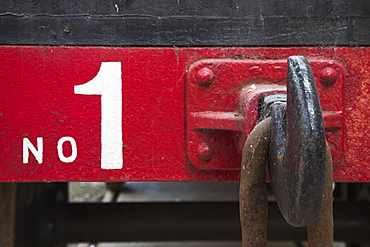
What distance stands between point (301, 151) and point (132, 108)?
0.48 m

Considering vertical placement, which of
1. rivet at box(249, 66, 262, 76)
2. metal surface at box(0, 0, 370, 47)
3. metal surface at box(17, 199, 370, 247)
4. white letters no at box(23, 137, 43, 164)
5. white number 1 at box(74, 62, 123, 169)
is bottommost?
metal surface at box(17, 199, 370, 247)

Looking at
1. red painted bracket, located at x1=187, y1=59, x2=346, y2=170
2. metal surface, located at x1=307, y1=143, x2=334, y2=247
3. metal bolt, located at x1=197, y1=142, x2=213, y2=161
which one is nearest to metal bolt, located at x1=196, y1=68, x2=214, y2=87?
red painted bracket, located at x1=187, y1=59, x2=346, y2=170

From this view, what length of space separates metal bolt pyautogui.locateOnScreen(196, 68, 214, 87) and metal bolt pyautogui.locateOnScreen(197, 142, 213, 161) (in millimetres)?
145

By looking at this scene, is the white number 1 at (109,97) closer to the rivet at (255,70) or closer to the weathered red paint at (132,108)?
the weathered red paint at (132,108)

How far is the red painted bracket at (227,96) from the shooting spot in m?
0.93

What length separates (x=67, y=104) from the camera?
→ 97 centimetres

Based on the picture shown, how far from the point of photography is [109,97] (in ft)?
3.16

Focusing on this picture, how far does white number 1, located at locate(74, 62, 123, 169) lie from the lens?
3.14 feet

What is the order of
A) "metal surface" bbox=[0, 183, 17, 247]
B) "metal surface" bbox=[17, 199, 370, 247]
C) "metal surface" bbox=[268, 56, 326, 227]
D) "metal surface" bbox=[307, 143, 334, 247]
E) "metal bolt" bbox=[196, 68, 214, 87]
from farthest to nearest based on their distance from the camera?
"metal surface" bbox=[17, 199, 370, 247], "metal surface" bbox=[0, 183, 17, 247], "metal bolt" bbox=[196, 68, 214, 87], "metal surface" bbox=[307, 143, 334, 247], "metal surface" bbox=[268, 56, 326, 227]

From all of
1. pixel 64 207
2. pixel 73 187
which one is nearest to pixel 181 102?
pixel 64 207

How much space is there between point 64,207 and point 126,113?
928 millimetres

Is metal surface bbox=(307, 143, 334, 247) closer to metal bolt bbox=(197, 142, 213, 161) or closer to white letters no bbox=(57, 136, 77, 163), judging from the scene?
metal bolt bbox=(197, 142, 213, 161)

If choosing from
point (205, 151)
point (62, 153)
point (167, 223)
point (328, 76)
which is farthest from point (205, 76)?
point (167, 223)

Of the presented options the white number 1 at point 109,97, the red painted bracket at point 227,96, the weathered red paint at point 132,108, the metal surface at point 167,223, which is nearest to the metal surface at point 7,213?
the metal surface at point 167,223
